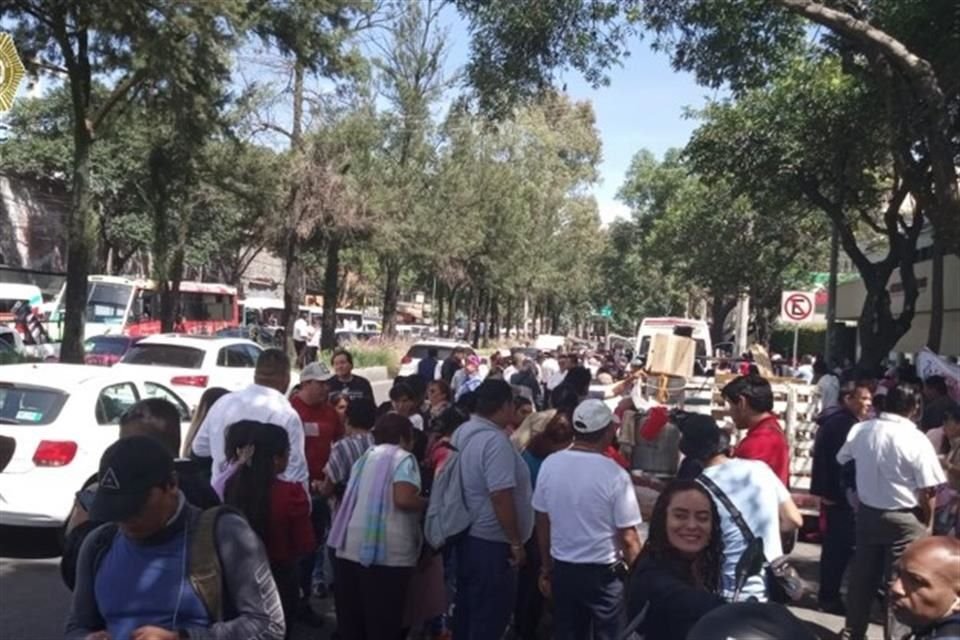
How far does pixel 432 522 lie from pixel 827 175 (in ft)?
59.8

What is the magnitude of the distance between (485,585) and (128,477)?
125 inches

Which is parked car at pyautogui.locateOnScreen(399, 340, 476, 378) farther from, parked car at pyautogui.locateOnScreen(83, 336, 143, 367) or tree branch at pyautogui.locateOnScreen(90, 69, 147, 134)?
tree branch at pyautogui.locateOnScreen(90, 69, 147, 134)

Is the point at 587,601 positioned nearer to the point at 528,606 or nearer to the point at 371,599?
the point at 371,599

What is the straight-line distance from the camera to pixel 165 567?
2.98 meters

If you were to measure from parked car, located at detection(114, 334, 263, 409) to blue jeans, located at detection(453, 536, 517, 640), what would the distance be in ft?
32.0

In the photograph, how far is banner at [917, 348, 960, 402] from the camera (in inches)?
492

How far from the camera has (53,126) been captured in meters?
45.1

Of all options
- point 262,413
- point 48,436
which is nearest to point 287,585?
point 262,413

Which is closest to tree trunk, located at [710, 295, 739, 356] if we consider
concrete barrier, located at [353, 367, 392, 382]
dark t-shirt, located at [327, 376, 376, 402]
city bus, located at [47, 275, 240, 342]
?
concrete barrier, located at [353, 367, 392, 382]

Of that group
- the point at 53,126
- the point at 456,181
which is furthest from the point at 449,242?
the point at 53,126

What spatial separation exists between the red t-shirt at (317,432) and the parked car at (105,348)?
14.4m

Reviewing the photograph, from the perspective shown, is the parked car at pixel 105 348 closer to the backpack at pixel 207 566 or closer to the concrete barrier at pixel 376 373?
the concrete barrier at pixel 376 373

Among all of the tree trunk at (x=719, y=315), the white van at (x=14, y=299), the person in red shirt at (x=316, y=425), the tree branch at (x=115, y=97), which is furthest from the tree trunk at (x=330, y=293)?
the person in red shirt at (x=316, y=425)

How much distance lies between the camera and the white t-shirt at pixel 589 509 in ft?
17.5
